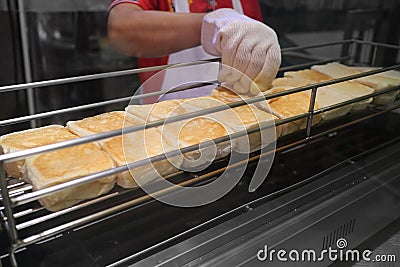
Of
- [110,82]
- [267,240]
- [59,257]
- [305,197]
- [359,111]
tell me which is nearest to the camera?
[59,257]

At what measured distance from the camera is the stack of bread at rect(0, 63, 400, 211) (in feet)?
1.83

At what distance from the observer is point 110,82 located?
2045 mm

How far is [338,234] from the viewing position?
831 mm

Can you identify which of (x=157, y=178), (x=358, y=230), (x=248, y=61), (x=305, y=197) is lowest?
(x=358, y=230)

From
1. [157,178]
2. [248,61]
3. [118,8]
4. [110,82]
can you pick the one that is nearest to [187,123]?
[157,178]

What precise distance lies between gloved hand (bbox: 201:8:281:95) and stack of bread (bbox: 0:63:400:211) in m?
0.04

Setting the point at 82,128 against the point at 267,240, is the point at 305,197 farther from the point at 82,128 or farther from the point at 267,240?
the point at 82,128

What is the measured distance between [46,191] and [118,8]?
0.87 meters

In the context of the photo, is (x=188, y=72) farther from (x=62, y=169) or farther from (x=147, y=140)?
(x=62, y=169)

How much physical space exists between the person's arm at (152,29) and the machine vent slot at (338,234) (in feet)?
2.18
